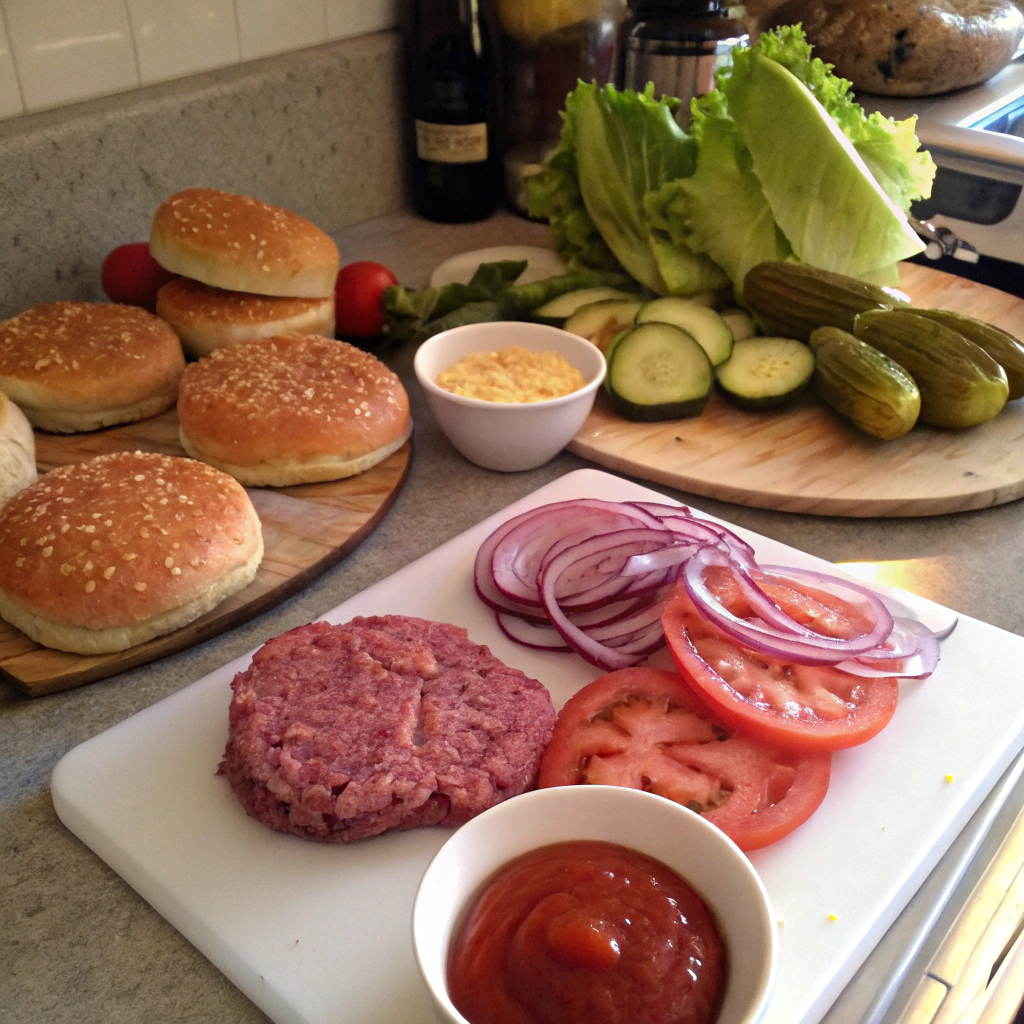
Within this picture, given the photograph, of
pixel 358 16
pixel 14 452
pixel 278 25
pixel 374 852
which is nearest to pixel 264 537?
pixel 14 452

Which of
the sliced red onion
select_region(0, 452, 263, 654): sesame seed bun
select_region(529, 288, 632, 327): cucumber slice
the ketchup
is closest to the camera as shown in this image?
the ketchup

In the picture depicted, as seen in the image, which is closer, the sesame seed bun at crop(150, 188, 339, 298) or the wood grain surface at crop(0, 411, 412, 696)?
the wood grain surface at crop(0, 411, 412, 696)

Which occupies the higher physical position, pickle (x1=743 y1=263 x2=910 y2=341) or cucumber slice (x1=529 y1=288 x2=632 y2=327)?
pickle (x1=743 y1=263 x2=910 y2=341)

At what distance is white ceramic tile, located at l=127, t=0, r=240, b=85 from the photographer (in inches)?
79.3

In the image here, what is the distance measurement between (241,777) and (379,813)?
17cm

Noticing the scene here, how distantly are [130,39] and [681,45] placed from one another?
1.27m

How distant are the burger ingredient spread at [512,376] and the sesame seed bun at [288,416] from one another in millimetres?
116

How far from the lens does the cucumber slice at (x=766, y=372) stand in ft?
6.23

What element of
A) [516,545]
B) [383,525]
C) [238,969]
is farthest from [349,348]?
[238,969]

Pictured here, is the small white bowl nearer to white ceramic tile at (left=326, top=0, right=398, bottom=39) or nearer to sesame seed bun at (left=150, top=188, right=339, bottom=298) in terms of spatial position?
sesame seed bun at (left=150, top=188, right=339, bottom=298)

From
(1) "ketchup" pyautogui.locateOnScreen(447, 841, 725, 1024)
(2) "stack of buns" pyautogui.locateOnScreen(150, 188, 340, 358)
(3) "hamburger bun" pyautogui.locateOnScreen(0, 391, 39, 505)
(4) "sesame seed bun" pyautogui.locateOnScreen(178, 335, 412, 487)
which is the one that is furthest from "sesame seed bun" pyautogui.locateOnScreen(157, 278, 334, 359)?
(1) "ketchup" pyautogui.locateOnScreen(447, 841, 725, 1024)

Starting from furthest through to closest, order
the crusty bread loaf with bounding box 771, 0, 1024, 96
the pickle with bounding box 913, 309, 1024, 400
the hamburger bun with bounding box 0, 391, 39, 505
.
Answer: the crusty bread loaf with bounding box 771, 0, 1024, 96 < the pickle with bounding box 913, 309, 1024, 400 < the hamburger bun with bounding box 0, 391, 39, 505

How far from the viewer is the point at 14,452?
152cm

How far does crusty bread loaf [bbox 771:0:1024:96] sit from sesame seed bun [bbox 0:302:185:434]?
2.10 metres
